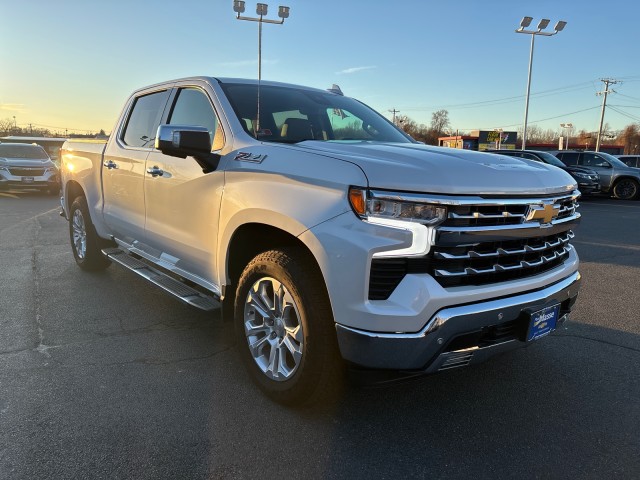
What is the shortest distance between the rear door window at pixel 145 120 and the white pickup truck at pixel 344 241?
51 centimetres

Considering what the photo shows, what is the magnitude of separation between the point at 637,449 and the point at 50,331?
160 inches

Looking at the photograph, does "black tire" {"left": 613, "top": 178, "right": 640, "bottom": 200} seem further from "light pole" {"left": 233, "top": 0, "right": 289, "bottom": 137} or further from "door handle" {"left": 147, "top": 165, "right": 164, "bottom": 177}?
"door handle" {"left": 147, "top": 165, "right": 164, "bottom": 177}

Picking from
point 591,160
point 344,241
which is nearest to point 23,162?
point 344,241

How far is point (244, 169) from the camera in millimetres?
3043

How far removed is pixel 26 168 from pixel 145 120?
549 inches

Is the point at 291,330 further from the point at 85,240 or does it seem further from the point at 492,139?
the point at 492,139

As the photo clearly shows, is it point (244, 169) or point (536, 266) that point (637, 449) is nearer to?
point (536, 266)

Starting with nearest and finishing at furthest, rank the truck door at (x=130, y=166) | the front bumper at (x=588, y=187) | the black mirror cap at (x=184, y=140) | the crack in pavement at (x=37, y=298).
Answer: the black mirror cap at (x=184, y=140), the crack in pavement at (x=37, y=298), the truck door at (x=130, y=166), the front bumper at (x=588, y=187)

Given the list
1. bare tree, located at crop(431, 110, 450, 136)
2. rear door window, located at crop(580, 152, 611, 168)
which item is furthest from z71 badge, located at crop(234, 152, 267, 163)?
bare tree, located at crop(431, 110, 450, 136)

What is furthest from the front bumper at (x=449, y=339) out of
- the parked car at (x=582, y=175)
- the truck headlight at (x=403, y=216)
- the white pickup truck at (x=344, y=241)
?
the parked car at (x=582, y=175)

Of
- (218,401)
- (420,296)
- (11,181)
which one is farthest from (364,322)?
(11,181)

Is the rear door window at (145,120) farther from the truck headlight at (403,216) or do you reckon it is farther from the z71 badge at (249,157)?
the truck headlight at (403,216)

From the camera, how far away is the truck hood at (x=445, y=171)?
2.36 meters

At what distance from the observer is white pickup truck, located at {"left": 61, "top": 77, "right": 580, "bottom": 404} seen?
7.63 feet
